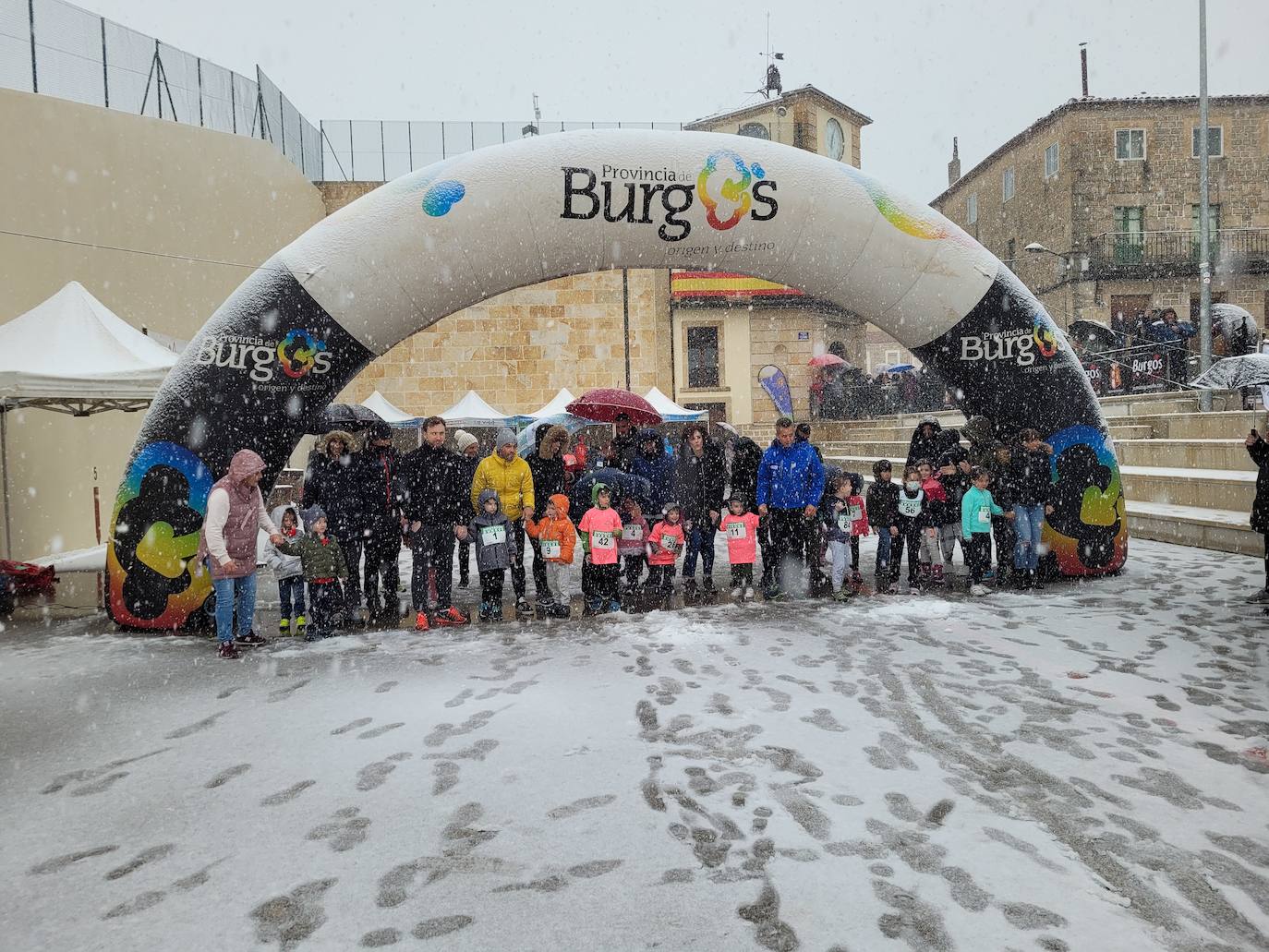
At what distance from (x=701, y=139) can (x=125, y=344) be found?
6.87 metres

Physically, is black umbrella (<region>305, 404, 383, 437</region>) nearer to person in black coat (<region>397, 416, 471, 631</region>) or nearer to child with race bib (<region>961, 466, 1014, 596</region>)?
A: person in black coat (<region>397, 416, 471, 631</region>)

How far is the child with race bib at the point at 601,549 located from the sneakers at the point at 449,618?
1.11m

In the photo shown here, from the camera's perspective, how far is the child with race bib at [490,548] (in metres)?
6.99

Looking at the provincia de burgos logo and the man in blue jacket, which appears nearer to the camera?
the provincia de burgos logo

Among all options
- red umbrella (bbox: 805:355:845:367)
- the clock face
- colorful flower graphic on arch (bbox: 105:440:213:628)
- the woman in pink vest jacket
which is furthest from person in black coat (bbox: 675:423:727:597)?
the clock face

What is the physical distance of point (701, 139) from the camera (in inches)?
291

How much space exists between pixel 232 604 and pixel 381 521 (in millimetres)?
1456

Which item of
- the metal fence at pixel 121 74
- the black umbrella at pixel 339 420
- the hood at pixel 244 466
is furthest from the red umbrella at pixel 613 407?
the metal fence at pixel 121 74

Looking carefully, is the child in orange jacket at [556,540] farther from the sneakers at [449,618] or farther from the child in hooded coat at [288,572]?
the child in hooded coat at [288,572]

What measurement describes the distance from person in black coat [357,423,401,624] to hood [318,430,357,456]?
0.37 feet

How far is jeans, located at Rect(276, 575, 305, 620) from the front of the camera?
678 centimetres

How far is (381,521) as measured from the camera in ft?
23.8

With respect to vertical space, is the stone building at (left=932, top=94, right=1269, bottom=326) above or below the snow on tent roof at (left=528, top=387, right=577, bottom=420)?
above

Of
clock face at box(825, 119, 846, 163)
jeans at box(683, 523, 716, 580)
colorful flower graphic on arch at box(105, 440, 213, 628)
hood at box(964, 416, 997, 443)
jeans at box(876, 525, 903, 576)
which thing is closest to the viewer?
colorful flower graphic on arch at box(105, 440, 213, 628)
